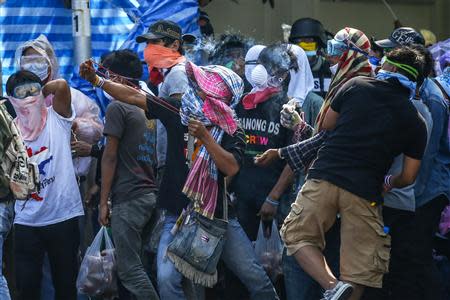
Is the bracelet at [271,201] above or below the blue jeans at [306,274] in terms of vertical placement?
above

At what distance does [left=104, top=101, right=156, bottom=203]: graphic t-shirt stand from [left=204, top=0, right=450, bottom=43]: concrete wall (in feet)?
14.8

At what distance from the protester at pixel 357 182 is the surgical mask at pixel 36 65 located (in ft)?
8.78

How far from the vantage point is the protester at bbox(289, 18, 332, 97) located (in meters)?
8.66

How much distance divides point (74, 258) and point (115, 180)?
654 millimetres

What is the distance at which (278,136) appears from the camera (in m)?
7.75

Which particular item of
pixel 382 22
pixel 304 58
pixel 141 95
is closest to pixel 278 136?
pixel 304 58

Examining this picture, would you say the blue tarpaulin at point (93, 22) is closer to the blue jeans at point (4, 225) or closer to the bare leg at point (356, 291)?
the blue jeans at point (4, 225)

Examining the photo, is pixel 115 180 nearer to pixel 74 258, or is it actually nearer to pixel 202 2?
pixel 74 258

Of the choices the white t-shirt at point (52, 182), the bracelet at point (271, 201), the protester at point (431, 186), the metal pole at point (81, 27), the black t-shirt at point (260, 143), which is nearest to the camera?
the protester at point (431, 186)

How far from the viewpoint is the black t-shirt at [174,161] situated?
6863mm

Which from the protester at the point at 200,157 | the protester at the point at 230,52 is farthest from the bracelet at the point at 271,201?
the protester at the point at 230,52

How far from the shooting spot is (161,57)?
26.1 feet

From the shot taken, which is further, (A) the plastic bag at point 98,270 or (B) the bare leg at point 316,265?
(A) the plastic bag at point 98,270

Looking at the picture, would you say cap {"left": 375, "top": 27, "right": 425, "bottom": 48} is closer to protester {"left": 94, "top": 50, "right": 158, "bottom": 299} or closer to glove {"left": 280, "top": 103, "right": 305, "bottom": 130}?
glove {"left": 280, "top": 103, "right": 305, "bottom": 130}
